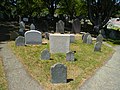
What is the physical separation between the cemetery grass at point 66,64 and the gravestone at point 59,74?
0.21 meters

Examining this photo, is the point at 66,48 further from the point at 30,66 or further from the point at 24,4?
the point at 24,4

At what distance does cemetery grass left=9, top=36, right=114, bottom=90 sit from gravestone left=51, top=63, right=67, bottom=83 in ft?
0.69

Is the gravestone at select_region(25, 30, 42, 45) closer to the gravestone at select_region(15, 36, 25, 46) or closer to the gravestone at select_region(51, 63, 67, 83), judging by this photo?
the gravestone at select_region(15, 36, 25, 46)

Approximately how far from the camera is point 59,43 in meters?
13.9

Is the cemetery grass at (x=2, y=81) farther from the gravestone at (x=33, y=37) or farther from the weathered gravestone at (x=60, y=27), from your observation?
the weathered gravestone at (x=60, y=27)

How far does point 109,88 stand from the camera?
8.55m

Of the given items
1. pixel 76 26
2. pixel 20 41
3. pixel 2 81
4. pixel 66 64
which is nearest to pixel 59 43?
pixel 66 64

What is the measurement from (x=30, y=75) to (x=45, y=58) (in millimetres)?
2599

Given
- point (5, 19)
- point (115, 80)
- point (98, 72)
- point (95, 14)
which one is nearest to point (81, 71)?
point (98, 72)

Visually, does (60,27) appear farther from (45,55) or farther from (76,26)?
(45,55)

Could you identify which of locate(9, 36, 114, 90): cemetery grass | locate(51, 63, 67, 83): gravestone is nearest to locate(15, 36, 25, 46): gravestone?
locate(9, 36, 114, 90): cemetery grass

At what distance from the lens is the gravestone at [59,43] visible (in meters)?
13.7

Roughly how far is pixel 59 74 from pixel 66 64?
9.05ft


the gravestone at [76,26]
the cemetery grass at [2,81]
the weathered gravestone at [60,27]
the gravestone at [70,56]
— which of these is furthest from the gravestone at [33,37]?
the gravestone at [76,26]
